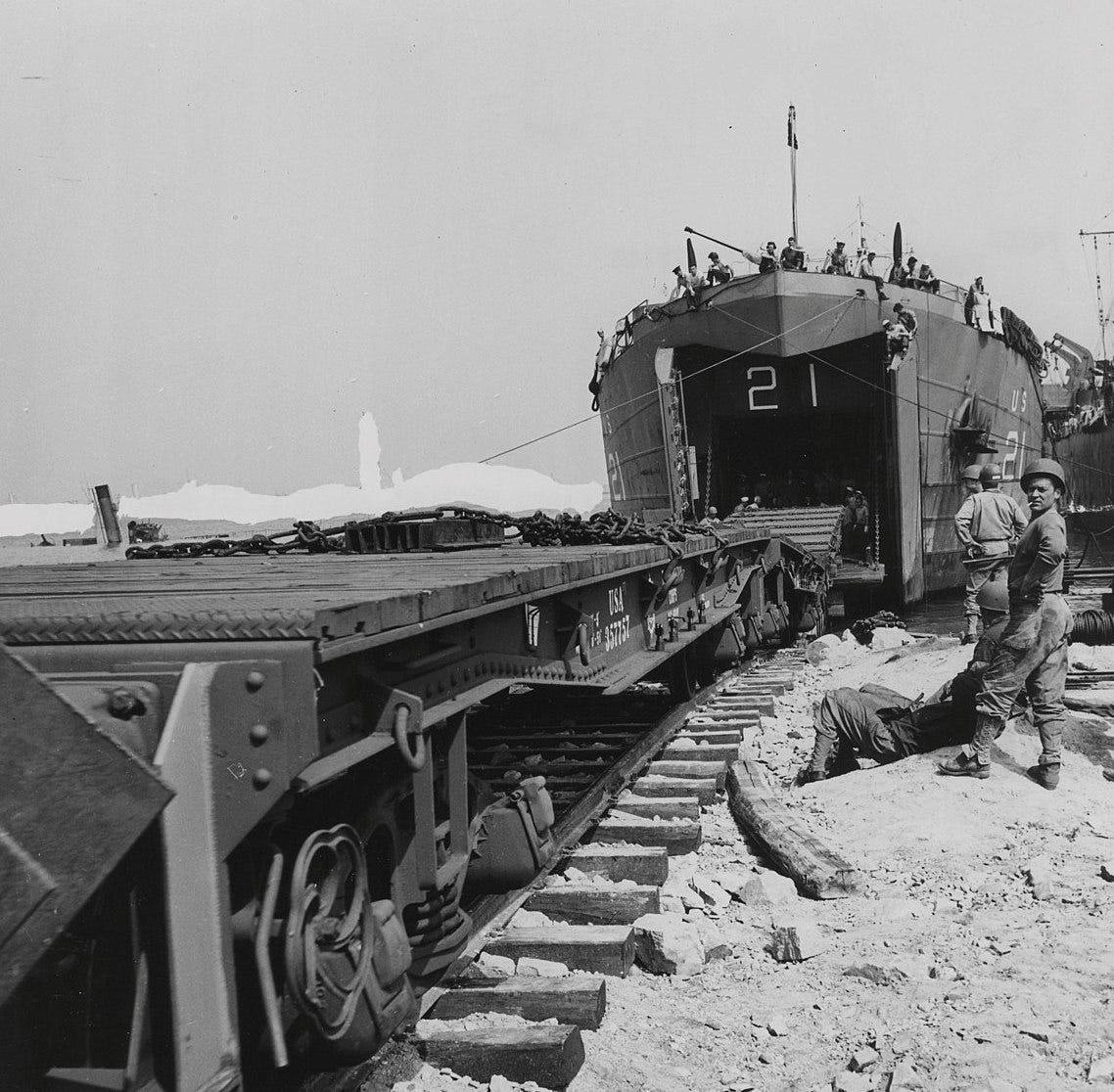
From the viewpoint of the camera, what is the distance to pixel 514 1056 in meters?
3.05

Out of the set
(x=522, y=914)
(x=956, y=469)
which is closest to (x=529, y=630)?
(x=522, y=914)

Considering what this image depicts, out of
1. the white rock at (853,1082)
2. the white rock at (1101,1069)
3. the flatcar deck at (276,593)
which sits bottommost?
the white rock at (853,1082)

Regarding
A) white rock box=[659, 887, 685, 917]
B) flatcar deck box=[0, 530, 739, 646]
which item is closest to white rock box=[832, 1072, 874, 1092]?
white rock box=[659, 887, 685, 917]

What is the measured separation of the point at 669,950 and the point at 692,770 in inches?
96.0

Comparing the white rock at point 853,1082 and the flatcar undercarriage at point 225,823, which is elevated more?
the flatcar undercarriage at point 225,823

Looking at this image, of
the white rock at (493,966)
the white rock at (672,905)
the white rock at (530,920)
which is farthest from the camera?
the white rock at (672,905)

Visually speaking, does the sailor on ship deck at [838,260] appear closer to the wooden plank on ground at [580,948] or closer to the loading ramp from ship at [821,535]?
the loading ramp from ship at [821,535]

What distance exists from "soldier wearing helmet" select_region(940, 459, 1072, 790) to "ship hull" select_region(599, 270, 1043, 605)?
33.2 feet

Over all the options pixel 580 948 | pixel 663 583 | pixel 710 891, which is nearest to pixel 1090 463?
pixel 663 583

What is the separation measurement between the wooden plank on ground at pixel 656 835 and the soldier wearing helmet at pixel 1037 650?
1800 millimetres

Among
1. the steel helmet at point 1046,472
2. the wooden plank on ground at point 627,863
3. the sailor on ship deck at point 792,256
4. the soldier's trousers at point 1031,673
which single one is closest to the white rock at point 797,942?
the wooden plank on ground at point 627,863

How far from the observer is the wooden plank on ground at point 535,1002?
335 cm

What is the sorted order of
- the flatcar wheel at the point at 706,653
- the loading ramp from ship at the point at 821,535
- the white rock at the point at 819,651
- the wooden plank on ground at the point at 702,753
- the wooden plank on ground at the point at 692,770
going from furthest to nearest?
the loading ramp from ship at the point at 821,535, the white rock at the point at 819,651, the flatcar wheel at the point at 706,653, the wooden plank on ground at the point at 702,753, the wooden plank on ground at the point at 692,770

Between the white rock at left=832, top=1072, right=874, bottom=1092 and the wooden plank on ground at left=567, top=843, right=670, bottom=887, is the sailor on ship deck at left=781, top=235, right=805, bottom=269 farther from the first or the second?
the white rock at left=832, top=1072, right=874, bottom=1092
